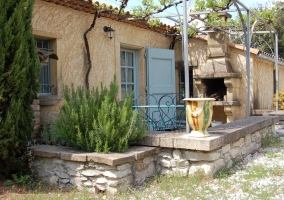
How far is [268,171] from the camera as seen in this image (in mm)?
4520

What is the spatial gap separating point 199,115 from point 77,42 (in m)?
3.21

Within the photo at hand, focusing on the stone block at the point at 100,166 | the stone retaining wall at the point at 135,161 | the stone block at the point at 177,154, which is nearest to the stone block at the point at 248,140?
the stone retaining wall at the point at 135,161

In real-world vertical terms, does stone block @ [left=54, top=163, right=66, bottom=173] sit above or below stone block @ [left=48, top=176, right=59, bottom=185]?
above

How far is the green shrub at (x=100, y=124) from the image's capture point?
164 inches

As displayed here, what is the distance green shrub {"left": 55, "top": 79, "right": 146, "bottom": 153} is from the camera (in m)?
4.16

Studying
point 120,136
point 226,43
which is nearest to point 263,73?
point 226,43

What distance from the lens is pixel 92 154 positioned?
13.3 ft

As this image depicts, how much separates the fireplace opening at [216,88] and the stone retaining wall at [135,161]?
4.77 metres

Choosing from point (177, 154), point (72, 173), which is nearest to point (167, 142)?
point (177, 154)

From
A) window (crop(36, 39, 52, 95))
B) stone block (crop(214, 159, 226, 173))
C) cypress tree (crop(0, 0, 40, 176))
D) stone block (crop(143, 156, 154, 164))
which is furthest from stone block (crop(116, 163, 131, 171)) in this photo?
window (crop(36, 39, 52, 95))

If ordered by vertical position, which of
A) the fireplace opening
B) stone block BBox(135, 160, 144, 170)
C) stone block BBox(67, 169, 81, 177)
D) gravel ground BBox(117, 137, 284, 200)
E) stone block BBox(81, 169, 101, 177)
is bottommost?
gravel ground BBox(117, 137, 284, 200)

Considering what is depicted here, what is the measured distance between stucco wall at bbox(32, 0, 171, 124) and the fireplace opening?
2.48 meters

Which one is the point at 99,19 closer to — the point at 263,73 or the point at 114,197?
the point at 114,197

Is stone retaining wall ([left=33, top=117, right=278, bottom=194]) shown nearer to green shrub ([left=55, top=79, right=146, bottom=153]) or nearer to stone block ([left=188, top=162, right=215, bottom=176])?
stone block ([left=188, top=162, right=215, bottom=176])
